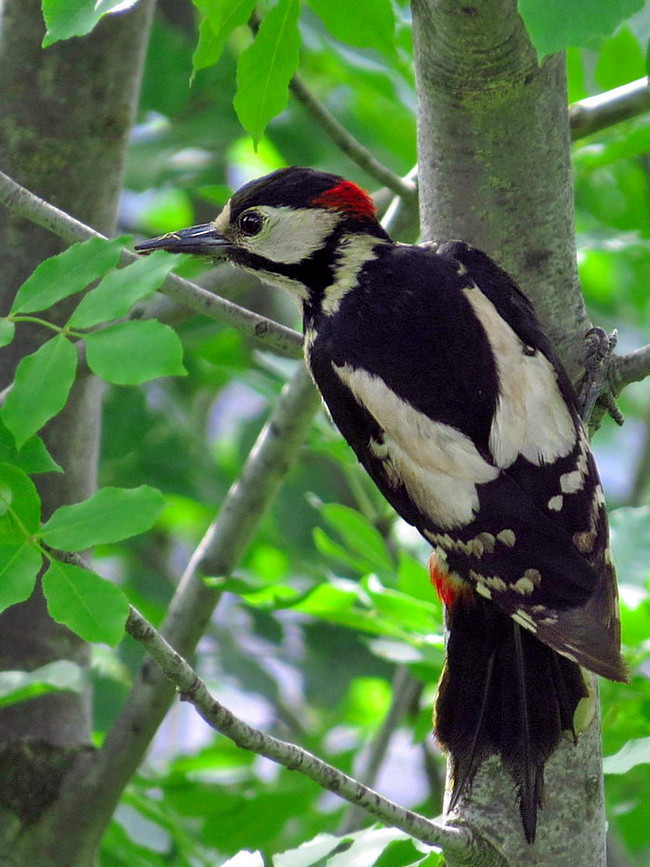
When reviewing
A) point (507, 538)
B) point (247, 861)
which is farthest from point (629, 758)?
point (247, 861)

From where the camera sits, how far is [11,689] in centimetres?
196

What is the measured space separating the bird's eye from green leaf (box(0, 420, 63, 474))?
893 mm

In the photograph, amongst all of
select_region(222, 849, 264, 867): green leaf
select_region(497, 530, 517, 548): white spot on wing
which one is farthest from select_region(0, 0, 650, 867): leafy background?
select_region(497, 530, 517, 548): white spot on wing

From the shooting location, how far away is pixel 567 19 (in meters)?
1.27

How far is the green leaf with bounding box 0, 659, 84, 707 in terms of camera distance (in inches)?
75.4

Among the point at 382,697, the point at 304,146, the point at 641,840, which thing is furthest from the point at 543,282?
the point at 382,697

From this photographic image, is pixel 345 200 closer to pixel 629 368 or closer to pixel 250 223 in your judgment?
pixel 250 223

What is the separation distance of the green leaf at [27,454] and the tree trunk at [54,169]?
34.4 inches

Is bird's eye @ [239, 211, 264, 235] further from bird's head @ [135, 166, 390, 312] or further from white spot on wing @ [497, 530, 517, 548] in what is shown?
white spot on wing @ [497, 530, 517, 548]

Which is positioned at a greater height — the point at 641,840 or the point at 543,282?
the point at 543,282

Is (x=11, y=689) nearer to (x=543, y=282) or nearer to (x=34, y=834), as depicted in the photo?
(x=34, y=834)

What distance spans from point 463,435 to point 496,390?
101 millimetres

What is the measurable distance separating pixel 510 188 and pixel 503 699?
32.9 inches

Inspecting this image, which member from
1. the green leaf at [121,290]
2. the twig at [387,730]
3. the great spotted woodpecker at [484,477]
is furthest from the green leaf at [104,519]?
the twig at [387,730]
